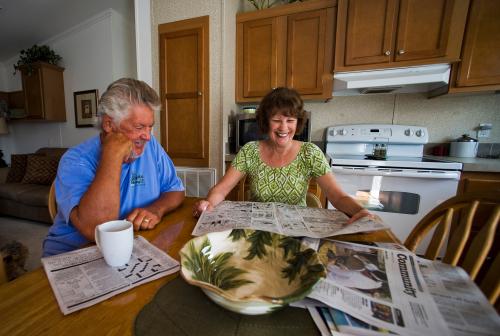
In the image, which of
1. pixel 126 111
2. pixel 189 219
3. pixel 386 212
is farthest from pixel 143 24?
pixel 386 212

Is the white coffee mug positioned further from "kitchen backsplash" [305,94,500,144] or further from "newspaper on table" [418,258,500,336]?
"kitchen backsplash" [305,94,500,144]

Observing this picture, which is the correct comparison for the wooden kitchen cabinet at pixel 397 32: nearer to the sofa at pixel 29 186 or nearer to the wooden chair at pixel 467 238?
the wooden chair at pixel 467 238

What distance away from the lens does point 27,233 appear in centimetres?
242

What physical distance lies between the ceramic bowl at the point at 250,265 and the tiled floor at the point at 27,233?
2327mm

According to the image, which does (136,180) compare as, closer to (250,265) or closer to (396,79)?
(250,265)

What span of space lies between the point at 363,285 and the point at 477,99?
2.50 m

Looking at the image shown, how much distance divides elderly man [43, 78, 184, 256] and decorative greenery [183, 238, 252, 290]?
35 cm

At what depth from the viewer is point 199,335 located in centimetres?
31

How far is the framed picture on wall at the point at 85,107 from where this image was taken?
3.31m

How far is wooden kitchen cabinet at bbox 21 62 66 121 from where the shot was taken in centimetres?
331

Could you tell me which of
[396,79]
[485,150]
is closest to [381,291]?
[396,79]

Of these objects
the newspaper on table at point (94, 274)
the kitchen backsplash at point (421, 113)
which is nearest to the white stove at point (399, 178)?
the kitchen backsplash at point (421, 113)

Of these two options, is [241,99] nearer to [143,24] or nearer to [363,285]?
[143,24]

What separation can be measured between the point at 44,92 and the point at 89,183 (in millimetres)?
3885
